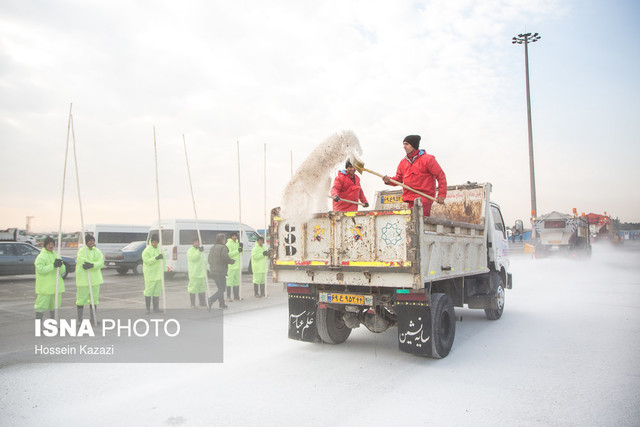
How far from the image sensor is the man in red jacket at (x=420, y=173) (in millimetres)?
6180

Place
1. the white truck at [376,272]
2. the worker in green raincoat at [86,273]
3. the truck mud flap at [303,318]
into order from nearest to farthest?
the white truck at [376,272] → the truck mud flap at [303,318] → the worker in green raincoat at [86,273]

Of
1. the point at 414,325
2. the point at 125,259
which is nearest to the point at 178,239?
the point at 125,259

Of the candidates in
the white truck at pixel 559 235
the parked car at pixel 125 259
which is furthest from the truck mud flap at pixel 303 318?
the white truck at pixel 559 235

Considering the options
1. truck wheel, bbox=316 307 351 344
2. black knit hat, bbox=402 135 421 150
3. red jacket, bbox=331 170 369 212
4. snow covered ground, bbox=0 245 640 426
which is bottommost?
snow covered ground, bbox=0 245 640 426

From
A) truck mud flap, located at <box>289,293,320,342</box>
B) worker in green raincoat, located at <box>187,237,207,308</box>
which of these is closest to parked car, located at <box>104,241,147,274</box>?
worker in green raincoat, located at <box>187,237,207,308</box>

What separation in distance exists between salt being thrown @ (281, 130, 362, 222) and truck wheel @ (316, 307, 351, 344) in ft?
4.74

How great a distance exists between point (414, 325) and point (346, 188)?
2.22 metres

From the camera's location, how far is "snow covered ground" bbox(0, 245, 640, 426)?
12.4 ft

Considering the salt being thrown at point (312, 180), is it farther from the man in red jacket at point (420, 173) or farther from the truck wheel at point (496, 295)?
the truck wheel at point (496, 295)

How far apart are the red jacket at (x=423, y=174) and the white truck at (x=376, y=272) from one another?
0.64 meters

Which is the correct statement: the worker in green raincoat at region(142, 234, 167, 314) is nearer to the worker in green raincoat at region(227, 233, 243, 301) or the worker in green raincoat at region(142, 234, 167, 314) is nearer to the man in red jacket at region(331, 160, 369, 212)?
the worker in green raincoat at region(227, 233, 243, 301)

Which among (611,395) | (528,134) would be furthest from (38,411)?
(528,134)

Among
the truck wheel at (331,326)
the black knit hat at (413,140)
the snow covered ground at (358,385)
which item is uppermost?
the black knit hat at (413,140)

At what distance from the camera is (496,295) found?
7.86m
